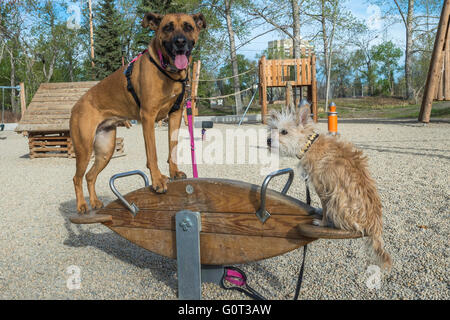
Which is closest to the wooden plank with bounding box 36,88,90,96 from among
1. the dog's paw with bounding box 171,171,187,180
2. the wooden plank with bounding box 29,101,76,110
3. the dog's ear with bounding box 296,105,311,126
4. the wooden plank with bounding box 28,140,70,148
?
the wooden plank with bounding box 29,101,76,110

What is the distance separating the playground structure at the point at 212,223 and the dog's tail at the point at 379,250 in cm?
14

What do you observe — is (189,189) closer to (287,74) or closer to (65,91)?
(65,91)

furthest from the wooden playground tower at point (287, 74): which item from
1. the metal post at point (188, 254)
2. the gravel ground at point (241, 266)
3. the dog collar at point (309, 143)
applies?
the metal post at point (188, 254)

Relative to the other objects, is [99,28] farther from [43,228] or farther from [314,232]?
[314,232]

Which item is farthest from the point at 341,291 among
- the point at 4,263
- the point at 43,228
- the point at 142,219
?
the point at 43,228

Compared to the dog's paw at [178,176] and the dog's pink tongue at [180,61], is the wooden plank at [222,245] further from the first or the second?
the dog's pink tongue at [180,61]

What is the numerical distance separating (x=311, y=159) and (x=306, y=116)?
31cm

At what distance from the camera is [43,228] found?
417 centimetres

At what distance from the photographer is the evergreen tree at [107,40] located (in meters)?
31.5

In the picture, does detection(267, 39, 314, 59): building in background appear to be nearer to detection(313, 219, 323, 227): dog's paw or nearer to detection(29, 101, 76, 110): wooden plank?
detection(29, 101, 76, 110): wooden plank

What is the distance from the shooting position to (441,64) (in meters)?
10.9

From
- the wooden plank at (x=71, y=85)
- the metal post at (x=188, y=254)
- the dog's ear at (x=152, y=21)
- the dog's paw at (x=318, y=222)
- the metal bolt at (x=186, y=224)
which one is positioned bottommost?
the metal post at (x=188, y=254)

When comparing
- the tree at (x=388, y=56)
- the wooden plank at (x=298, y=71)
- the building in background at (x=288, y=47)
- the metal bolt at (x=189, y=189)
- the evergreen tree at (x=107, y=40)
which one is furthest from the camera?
the tree at (x=388, y=56)
